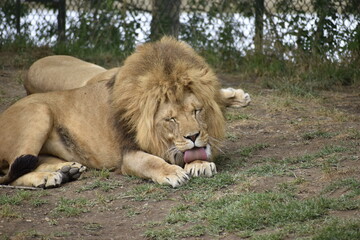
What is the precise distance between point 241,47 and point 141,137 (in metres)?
4.21

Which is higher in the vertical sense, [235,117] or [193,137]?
[193,137]

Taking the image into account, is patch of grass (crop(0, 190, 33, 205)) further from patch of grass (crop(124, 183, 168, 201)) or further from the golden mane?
the golden mane

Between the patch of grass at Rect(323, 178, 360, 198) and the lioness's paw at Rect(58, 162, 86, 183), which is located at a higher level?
the patch of grass at Rect(323, 178, 360, 198)

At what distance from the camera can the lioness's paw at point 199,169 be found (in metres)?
5.11

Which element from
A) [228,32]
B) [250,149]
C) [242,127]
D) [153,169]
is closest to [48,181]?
[153,169]

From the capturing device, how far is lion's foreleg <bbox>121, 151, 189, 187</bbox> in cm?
503

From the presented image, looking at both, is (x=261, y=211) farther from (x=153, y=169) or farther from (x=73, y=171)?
(x=73, y=171)

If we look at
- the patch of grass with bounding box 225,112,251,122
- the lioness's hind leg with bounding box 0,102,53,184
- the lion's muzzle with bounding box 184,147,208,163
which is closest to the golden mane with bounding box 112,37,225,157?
the lion's muzzle with bounding box 184,147,208,163

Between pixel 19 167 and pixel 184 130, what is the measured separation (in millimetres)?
1189

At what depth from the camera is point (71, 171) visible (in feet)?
17.8

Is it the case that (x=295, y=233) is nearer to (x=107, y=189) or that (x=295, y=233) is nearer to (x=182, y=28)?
(x=107, y=189)

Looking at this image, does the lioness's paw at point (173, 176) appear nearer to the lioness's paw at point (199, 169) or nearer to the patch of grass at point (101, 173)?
the lioness's paw at point (199, 169)

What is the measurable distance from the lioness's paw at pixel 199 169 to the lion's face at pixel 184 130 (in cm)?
4

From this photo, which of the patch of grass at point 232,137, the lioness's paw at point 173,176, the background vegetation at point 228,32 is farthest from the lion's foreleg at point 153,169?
the background vegetation at point 228,32
